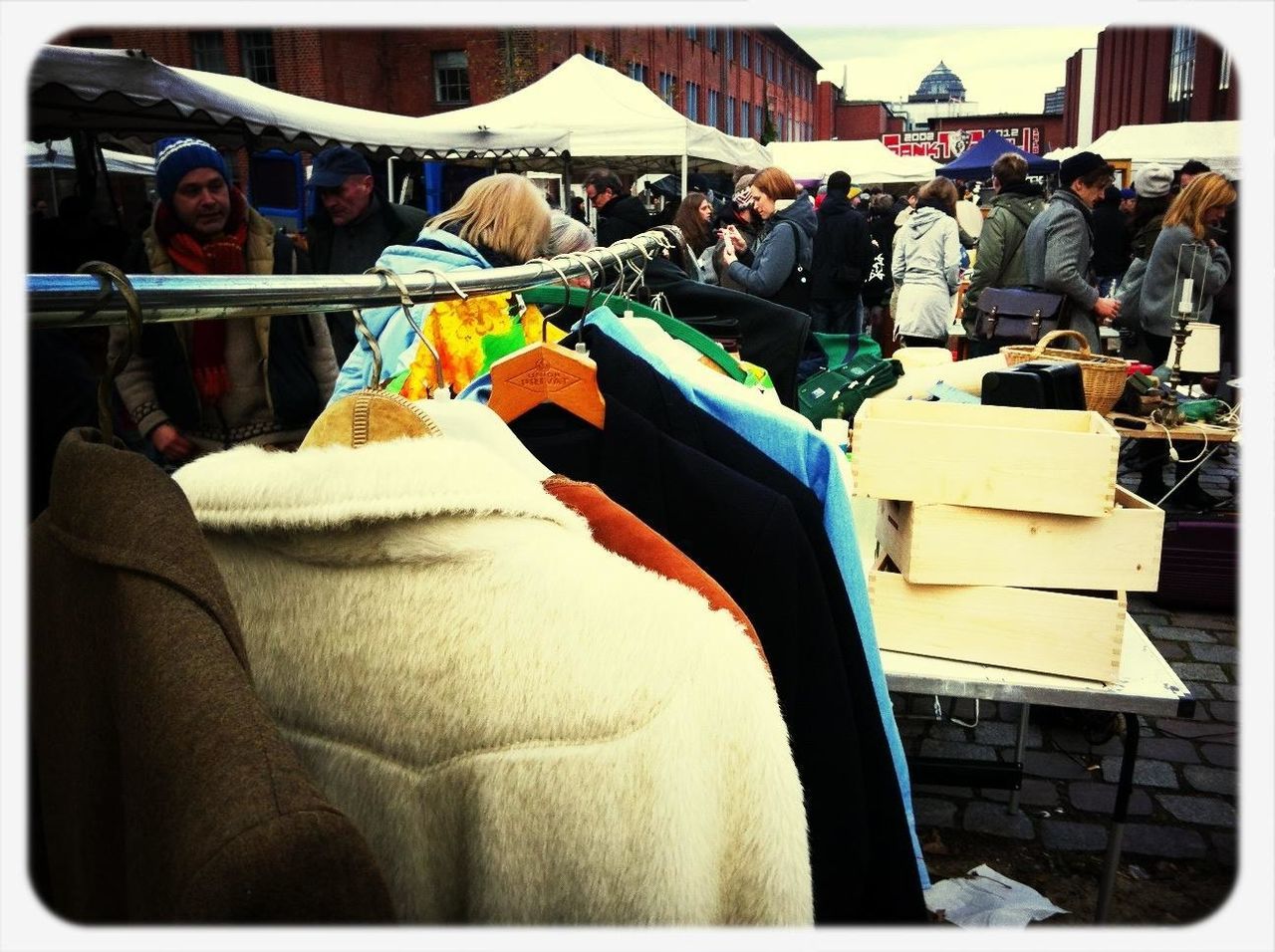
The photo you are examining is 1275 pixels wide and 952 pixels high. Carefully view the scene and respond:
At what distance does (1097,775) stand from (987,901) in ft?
3.15

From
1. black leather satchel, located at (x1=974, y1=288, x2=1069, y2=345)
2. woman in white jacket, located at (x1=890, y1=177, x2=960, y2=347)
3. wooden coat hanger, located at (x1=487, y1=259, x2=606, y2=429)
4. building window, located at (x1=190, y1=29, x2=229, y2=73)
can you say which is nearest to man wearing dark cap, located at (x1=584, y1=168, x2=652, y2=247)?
woman in white jacket, located at (x1=890, y1=177, x2=960, y2=347)

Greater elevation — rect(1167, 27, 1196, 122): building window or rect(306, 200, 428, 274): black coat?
rect(1167, 27, 1196, 122): building window

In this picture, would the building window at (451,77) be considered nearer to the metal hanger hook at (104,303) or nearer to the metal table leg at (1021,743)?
the metal table leg at (1021,743)

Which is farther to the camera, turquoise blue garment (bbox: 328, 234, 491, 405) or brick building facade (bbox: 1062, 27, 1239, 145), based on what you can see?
brick building facade (bbox: 1062, 27, 1239, 145)

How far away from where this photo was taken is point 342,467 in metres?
0.87

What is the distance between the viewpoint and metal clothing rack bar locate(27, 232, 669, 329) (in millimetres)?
811

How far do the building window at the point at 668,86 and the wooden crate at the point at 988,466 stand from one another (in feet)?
111

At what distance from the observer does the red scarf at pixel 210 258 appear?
3.41 metres

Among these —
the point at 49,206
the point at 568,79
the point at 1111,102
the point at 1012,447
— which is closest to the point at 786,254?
the point at 1012,447

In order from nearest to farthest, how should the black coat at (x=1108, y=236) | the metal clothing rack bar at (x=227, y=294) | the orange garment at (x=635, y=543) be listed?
the metal clothing rack bar at (x=227, y=294) → the orange garment at (x=635, y=543) → the black coat at (x=1108, y=236)

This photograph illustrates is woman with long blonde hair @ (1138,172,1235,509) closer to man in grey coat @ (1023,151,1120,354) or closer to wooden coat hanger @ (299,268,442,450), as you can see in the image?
man in grey coat @ (1023,151,1120,354)

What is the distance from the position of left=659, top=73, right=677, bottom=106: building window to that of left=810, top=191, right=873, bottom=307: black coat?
27680 mm

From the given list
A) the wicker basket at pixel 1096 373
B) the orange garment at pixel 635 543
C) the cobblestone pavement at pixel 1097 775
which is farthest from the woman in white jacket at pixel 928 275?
the orange garment at pixel 635 543

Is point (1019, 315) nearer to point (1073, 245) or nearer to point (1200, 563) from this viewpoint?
point (1073, 245)
